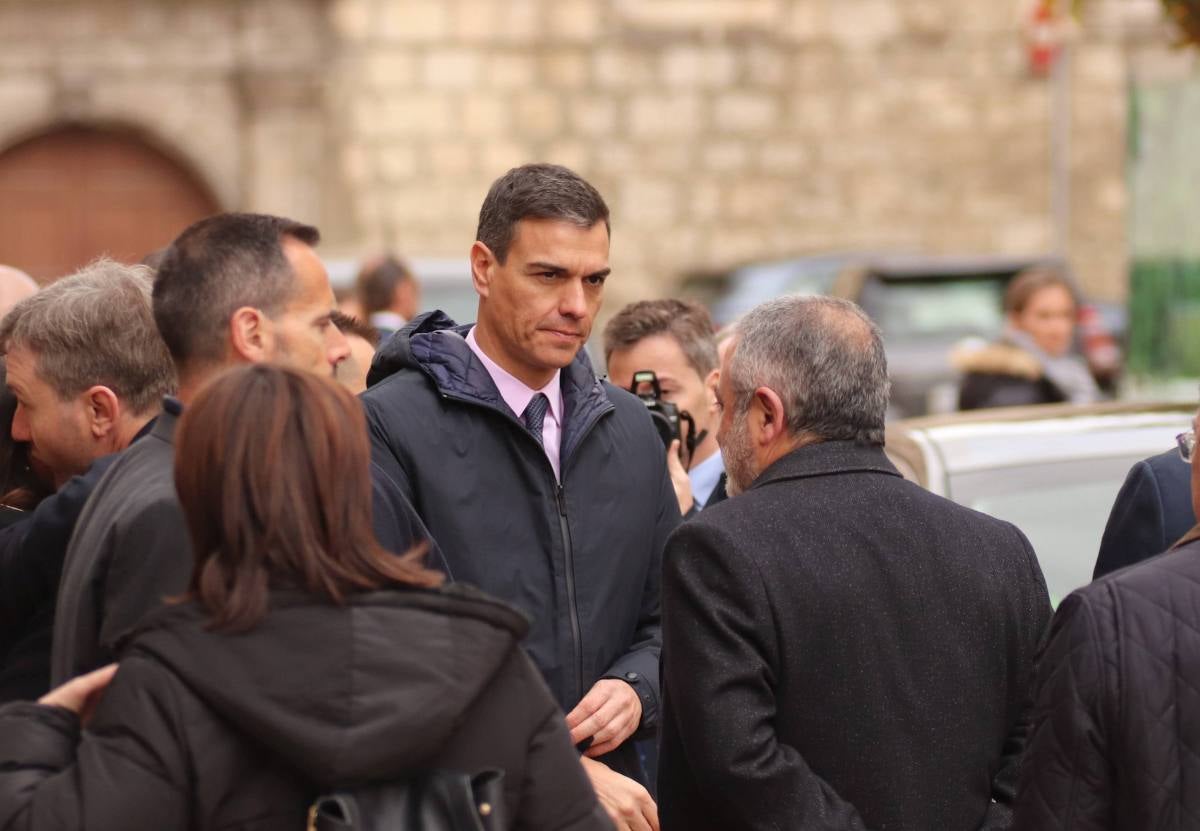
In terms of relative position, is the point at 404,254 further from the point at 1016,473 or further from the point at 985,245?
the point at 1016,473

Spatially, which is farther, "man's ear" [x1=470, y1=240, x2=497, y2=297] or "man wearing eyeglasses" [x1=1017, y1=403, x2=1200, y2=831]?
"man's ear" [x1=470, y1=240, x2=497, y2=297]

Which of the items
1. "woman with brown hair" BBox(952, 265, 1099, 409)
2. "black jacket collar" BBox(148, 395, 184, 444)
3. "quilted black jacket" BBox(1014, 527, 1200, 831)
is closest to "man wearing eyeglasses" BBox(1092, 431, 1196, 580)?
"quilted black jacket" BBox(1014, 527, 1200, 831)

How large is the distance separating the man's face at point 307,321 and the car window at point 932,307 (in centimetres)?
1064

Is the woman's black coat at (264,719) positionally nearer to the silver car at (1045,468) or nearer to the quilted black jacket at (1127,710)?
the quilted black jacket at (1127,710)

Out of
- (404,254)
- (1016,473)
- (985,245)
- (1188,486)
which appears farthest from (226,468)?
(985,245)

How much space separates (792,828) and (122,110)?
600 inches

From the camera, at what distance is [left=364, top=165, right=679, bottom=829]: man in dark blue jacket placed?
3590 millimetres

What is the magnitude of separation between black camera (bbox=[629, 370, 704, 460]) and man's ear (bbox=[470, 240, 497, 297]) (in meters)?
0.84

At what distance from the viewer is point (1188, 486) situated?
151 inches

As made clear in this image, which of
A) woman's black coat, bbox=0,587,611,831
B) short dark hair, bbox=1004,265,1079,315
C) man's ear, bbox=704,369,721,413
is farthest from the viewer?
short dark hair, bbox=1004,265,1079,315

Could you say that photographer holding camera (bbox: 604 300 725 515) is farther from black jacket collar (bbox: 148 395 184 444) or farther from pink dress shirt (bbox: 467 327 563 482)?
black jacket collar (bbox: 148 395 184 444)

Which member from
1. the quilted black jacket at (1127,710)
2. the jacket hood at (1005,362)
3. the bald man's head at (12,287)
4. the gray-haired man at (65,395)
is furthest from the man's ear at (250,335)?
the jacket hood at (1005,362)

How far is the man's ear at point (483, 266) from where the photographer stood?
3.83 m

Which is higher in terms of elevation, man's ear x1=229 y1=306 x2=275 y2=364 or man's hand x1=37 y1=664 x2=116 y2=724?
man's ear x1=229 y1=306 x2=275 y2=364
